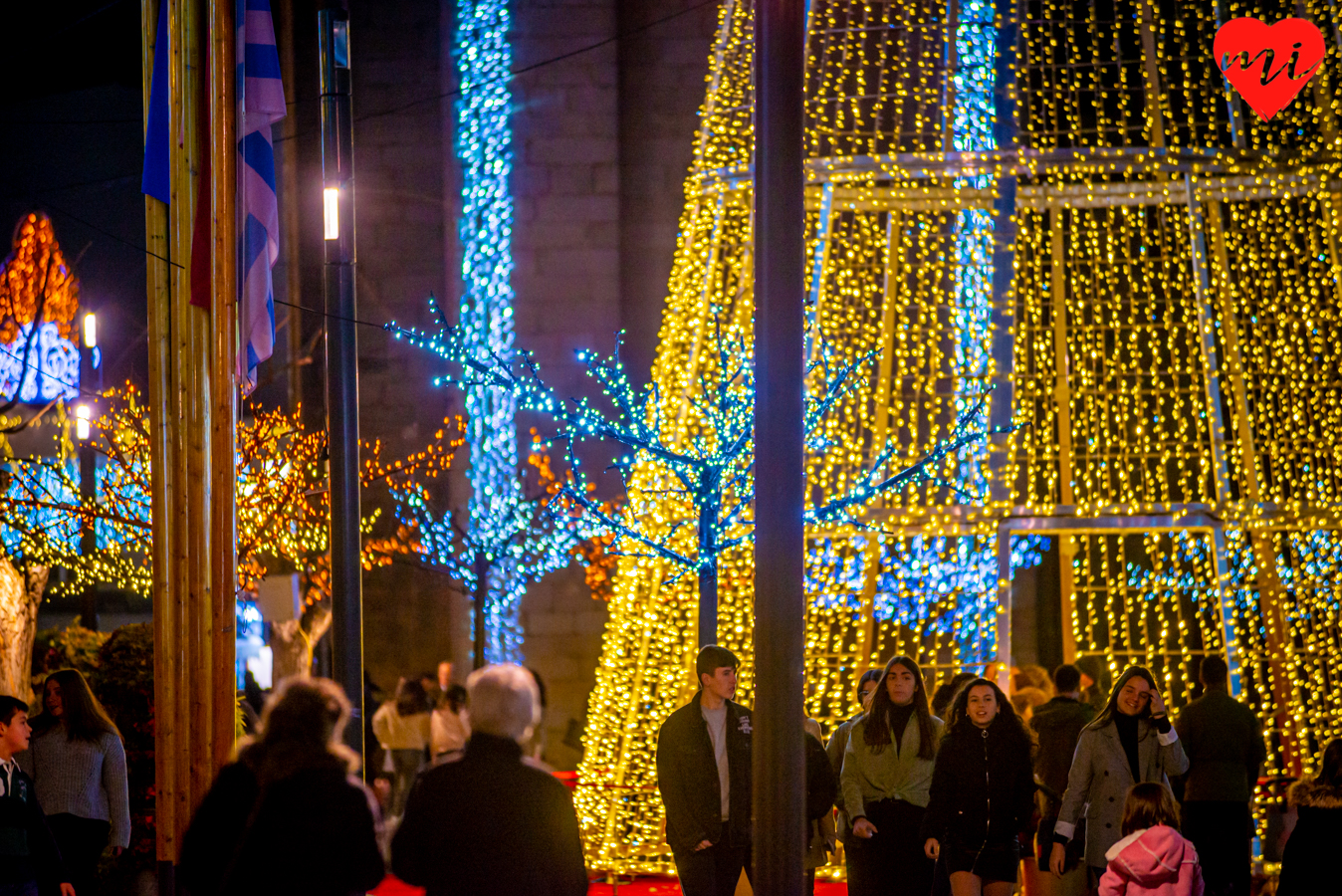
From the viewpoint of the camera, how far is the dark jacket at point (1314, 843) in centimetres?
647

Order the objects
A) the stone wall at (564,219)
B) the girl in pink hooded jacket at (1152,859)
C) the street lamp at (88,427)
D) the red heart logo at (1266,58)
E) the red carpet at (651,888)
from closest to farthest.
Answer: the girl in pink hooded jacket at (1152,859)
the red heart logo at (1266,58)
the red carpet at (651,888)
the stone wall at (564,219)
the street lamp at (88,427)

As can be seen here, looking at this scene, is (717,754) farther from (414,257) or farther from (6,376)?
(6,376)

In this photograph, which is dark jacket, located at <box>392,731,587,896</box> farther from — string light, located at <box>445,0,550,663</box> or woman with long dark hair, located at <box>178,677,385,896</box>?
string light, located at <box>445,0,550,663</box>

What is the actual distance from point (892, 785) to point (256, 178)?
4752 mm

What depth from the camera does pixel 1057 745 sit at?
8.37 meters

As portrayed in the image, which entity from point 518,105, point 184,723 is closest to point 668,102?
point 518,105

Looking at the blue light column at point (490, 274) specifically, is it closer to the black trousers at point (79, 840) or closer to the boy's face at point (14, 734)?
the black trousers at point (79, 840)

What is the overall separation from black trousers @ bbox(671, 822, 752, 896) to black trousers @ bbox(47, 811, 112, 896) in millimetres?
3208

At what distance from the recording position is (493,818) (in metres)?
4.32

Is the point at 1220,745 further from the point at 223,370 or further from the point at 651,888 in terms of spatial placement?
the point at 223,370

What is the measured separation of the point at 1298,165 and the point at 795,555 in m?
7.78

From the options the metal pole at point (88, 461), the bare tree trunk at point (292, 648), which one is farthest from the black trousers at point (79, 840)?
the metal pole at point (88, 461)

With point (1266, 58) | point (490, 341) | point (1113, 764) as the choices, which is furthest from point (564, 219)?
point (1113, 764)

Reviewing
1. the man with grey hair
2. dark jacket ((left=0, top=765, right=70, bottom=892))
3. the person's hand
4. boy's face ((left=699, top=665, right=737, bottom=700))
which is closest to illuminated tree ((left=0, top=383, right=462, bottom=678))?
dark jacket ((left=0, top=765, right=70, bottom=892))
